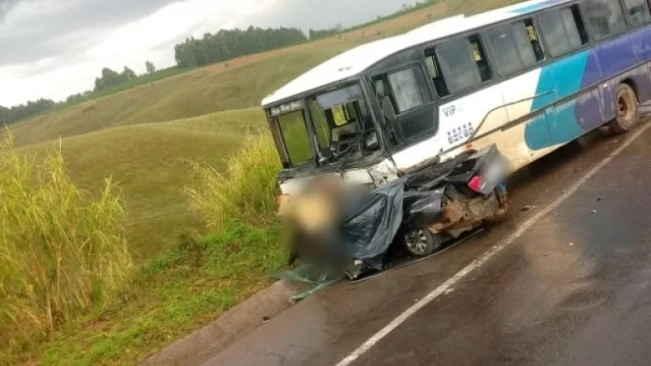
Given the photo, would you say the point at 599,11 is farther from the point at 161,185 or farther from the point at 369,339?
the point at 161,185

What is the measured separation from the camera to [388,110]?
8.06 m

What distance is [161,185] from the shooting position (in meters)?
31.2

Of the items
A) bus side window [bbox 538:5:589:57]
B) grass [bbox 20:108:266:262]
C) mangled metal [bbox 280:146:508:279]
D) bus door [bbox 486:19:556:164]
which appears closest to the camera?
mangled metal [bbox 280:146:508:279]

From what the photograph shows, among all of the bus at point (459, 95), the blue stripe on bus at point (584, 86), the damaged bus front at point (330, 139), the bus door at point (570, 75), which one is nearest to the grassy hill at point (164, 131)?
the damaged bus front at point (330, 139)

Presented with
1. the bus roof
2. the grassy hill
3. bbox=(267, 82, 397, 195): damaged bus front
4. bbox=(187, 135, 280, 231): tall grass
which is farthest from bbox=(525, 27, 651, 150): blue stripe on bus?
the grassy hill

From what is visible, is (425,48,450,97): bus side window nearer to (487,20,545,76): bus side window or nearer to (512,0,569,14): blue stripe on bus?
(487,20,545,76): bus side window

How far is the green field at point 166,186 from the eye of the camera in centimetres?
732

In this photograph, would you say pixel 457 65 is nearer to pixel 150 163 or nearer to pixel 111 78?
pixel 150 163

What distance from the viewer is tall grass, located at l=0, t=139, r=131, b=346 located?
7629mm

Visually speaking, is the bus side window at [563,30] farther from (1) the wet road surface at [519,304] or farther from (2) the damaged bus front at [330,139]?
(2) the damaged bus front at [330,139]

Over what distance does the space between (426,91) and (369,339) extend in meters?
3.97

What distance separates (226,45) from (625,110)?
110 meters

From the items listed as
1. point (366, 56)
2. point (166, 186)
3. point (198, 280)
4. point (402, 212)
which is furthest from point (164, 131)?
point (402, 212)

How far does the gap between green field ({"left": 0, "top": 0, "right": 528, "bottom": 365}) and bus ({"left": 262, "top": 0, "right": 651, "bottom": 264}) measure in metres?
1.73
